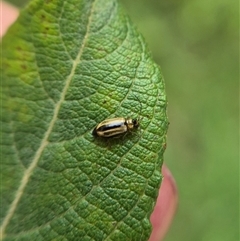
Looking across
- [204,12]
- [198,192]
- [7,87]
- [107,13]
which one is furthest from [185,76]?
[7,87]

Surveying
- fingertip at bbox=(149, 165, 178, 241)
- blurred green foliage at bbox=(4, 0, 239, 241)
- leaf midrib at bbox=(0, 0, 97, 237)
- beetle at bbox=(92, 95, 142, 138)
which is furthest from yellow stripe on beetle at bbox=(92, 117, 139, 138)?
blurred green foliage at bbox=(4, 0, 239, 241)

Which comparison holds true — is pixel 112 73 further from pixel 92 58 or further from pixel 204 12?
pixel 204 12

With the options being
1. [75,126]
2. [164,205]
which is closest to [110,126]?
[75,126]

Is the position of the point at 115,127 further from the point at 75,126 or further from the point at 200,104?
the point at 200,104

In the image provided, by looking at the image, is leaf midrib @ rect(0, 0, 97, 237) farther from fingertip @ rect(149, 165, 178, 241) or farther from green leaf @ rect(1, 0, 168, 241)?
fingertip @ rect(149, 165, 178, 241)

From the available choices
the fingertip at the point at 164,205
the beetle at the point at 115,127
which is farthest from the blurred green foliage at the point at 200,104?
the beetle at the point at 115,127

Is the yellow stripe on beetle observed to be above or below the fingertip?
above
